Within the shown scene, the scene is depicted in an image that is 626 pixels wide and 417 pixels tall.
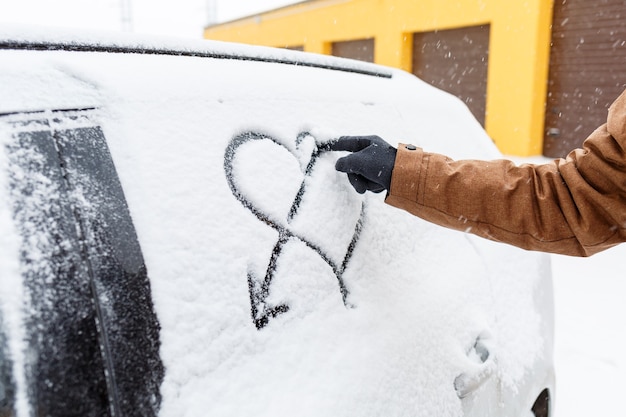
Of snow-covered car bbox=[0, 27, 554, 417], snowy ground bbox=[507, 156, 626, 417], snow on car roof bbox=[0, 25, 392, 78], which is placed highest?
snow on car roof bbox=[0, 25, 392, 78]

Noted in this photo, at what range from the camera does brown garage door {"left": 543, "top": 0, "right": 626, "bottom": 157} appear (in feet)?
26.3

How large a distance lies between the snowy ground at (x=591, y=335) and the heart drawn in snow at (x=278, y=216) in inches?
81.2

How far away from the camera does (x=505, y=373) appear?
151 centimetres

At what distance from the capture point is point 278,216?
113 cm

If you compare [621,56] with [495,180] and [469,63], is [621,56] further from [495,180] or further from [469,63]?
[495,180]

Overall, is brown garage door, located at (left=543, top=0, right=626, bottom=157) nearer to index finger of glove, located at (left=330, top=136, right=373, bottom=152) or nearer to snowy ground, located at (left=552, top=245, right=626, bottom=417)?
snowy ground, located at (left=552, top=245, right=626, bottom=417)

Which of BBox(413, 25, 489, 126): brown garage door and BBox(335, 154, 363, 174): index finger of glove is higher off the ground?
BBox(413, 25, 489, 126): brown garage door

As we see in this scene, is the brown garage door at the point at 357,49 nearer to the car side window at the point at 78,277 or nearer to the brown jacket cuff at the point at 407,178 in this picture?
the brown jacket cuff at the point at 407,178

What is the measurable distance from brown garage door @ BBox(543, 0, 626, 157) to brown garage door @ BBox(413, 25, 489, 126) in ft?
4.66

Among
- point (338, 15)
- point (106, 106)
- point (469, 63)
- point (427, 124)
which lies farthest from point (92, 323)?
point (338, 15)

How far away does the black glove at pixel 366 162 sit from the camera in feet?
4.28

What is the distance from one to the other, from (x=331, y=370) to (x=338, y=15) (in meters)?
12.9

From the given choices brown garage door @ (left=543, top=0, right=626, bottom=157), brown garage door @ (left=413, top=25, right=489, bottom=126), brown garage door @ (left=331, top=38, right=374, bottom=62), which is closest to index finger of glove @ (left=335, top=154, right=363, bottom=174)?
brown garage door @ (left=543, top=0, right=626, bottom=157)

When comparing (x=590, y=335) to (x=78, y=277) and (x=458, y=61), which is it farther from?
(x=458, y=61)
